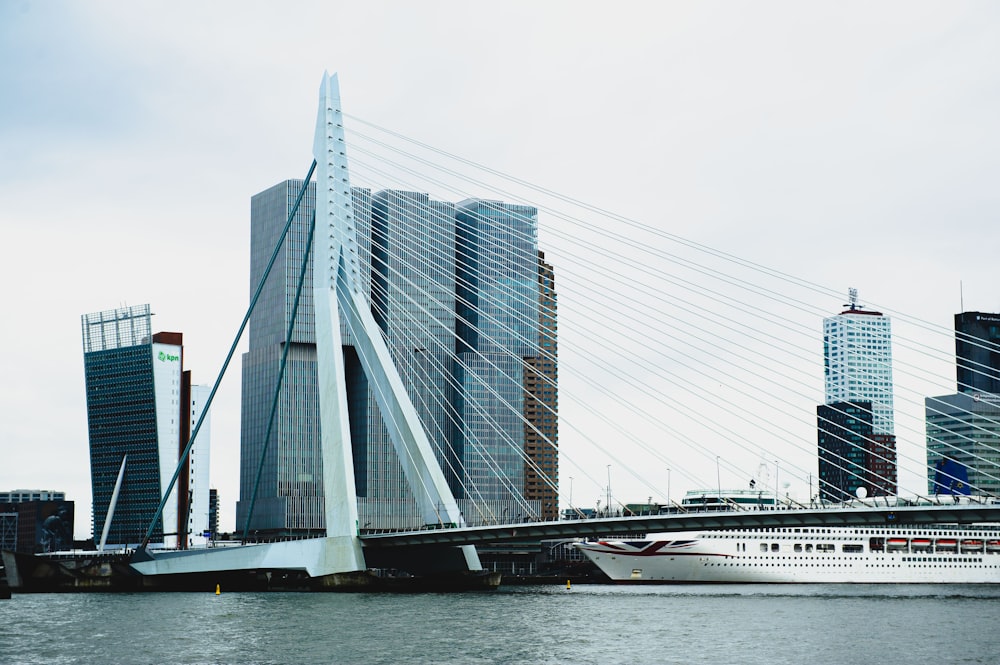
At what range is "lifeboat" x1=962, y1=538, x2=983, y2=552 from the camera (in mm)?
83562

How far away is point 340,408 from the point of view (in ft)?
159

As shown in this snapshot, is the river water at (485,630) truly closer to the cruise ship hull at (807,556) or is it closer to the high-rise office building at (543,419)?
the cruise ship hull at (807,556)

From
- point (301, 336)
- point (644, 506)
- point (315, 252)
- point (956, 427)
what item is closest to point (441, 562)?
point (315, 252)

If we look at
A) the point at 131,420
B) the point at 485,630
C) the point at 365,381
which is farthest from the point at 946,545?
the point at 131,420

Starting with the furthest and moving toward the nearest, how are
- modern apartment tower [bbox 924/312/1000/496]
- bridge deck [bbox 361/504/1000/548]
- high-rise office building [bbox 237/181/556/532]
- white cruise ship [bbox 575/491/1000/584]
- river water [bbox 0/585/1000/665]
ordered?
modern apartment tower [bbox 924/312/1000/496]
high-rise office building [bbox 237/181/556/532]
white cruise ship [bbox 575/491/1000/584]
bridge deck [bbox 361/504/1000/548]
river water [bbox 0/585/1000/665]

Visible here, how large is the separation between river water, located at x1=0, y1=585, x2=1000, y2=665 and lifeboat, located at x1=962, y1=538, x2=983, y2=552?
36.6 meters

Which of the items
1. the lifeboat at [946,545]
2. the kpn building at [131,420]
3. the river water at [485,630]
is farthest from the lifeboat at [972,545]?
the kpn building at [131,420]

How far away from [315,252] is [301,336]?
2656 inches

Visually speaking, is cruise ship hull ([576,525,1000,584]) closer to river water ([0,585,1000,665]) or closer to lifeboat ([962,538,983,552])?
lifeboat ([962,538,983,552])

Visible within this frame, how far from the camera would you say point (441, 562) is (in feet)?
180

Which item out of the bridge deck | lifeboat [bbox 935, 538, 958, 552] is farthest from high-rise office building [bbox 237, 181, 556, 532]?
the bridge deck

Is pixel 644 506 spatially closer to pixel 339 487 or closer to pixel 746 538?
pixel 746 538

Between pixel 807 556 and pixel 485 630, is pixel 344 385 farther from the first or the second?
pixel 807 556

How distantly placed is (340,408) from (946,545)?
5053cm
